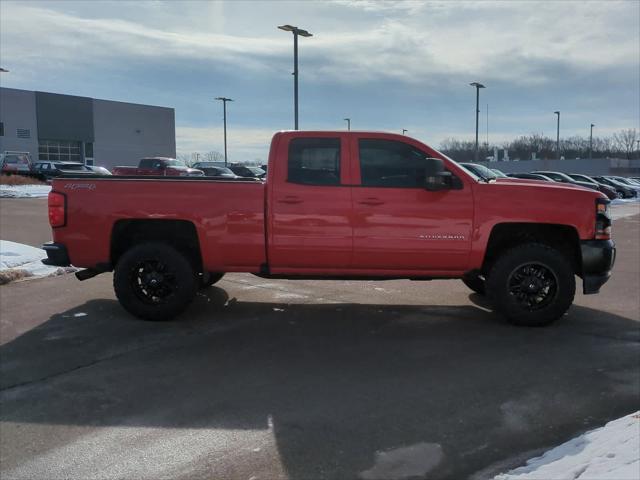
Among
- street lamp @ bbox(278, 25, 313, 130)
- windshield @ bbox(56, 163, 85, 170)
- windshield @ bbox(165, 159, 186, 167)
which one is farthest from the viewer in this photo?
windshield @ bbox(56, 163, 85, 170)

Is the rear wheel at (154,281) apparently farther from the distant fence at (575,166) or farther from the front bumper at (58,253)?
the distant fence at (575,166)

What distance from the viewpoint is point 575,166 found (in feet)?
269

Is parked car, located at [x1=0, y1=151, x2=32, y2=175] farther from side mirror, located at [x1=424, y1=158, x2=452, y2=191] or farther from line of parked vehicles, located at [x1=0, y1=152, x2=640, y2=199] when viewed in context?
side mirror, located at [x1=424, y1=158, x2=452, y2=191]

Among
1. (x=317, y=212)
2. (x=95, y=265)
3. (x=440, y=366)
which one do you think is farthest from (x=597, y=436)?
(x=95, y=265)

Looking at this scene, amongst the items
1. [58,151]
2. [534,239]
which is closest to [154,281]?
[534,239]

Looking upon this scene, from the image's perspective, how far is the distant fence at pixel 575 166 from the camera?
79.9m

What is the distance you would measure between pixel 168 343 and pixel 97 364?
76cm

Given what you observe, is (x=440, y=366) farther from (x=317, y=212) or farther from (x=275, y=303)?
(x=275, y=303)

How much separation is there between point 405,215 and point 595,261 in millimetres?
2058

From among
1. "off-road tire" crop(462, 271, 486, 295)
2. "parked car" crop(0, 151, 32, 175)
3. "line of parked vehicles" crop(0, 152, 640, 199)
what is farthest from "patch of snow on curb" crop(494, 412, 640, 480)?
"parked car" crop(0, 151, 32, 175)

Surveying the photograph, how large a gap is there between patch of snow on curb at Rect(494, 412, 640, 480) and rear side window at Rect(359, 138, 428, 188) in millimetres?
3209

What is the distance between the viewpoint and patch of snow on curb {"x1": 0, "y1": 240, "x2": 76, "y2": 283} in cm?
866

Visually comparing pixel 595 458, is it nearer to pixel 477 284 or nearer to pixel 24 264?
pixel 477 284

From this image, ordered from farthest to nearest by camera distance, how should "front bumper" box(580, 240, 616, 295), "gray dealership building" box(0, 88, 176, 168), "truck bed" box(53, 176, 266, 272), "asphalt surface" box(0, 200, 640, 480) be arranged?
"gray dealership building" box(0, 88, 176, 168), "truck bed" box(53, 176, 266, 272), "front bumper" box(580, 240, 616, 295), "asphalt surface" box(0, 200, 640, 480)
